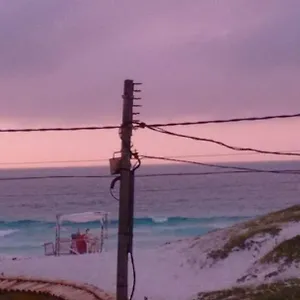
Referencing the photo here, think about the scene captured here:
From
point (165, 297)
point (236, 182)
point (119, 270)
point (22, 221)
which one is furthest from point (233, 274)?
point (236, 182)

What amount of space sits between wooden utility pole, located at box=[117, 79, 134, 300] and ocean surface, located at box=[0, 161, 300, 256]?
43.6 metres

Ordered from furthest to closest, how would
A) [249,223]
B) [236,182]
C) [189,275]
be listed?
1. [236,182]
2. [249,223]
3. [189,275]

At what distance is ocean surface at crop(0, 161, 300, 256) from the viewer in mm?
68562

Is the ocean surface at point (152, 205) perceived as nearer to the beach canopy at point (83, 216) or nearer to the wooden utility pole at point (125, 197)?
the beach canopy at point (83, 216)

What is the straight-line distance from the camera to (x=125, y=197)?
33.8 feet

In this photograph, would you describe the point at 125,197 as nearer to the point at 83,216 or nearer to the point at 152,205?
the point at 83,216

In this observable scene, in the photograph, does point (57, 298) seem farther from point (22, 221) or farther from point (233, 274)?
point (22, 221)

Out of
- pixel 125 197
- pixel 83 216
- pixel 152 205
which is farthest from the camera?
pixel 152 205

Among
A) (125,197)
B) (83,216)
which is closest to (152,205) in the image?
(83,216)

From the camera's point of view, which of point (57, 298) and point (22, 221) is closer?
point (57, 298)

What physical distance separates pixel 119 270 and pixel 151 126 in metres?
1.87

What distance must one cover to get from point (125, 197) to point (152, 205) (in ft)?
294

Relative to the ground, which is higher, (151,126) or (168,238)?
(151,126)

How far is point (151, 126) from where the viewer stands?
33.3ft
